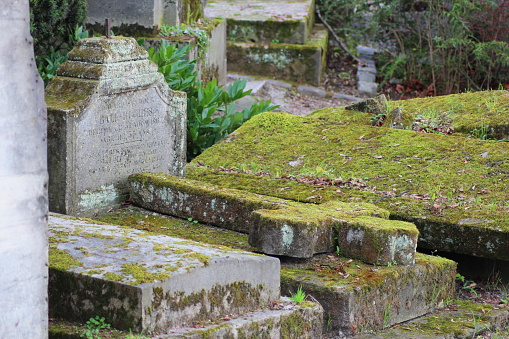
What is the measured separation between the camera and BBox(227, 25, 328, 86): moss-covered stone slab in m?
12.4

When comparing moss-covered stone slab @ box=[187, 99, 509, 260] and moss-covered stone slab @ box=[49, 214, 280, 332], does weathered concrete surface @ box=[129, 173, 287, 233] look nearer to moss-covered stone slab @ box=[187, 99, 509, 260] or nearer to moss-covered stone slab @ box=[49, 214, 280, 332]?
moss-covered stone slab @ box=[187, 99, 509, 260]

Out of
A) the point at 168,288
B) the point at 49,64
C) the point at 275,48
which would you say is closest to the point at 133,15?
the point at 49,64

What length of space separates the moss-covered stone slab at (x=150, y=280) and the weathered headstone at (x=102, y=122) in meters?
1.29

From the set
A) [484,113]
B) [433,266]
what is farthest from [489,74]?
[433,266]

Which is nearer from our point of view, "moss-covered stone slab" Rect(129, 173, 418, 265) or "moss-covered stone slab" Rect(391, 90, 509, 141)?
"moss-covered stone slab" Rect(129, 173, 418, 265)

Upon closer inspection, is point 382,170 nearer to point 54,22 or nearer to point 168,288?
point 168,288

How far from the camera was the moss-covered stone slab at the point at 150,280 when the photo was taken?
2.92 metres

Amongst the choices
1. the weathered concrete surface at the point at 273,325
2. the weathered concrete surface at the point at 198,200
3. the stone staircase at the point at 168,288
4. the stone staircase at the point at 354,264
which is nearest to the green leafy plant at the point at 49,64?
the weathered concrete surface at the point at 198,200

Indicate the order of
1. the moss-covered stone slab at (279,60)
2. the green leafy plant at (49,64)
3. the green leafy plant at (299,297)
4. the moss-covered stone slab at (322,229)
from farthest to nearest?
the moss-covered stone slab at (279,60)
the green leafy plant at (49,64)
the moss-covered stone slab at (322,229)
the green leafy plant at (299,297)

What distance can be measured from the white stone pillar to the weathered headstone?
234 centimetres

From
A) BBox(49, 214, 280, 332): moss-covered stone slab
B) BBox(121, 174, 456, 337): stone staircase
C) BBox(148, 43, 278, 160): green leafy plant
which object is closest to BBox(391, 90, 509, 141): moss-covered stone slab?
BBox(148, 43, 278, 160): green leafy plant

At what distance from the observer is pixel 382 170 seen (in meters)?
5.84

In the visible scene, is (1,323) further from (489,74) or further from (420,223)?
(489,74)

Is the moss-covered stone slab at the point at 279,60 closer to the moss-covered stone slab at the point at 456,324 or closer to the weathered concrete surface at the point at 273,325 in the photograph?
the moss-covered stone slab at the point at 456,324
